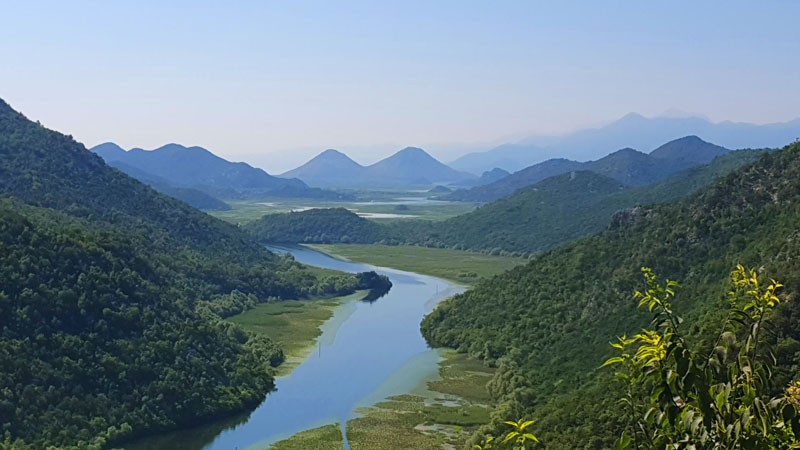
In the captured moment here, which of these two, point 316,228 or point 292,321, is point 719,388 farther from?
point 316,228

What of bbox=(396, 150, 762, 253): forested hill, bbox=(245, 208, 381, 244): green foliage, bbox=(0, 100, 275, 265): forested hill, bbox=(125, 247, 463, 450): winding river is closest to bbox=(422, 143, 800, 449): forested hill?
bbox=(125, 247, 463, 450): winding river

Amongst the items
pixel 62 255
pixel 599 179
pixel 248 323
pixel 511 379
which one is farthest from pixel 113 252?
pixel 599 179

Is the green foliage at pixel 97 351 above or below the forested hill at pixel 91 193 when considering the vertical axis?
below

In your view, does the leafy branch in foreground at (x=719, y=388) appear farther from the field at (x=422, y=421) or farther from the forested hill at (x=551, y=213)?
the forested hill at (x=551, y=213)

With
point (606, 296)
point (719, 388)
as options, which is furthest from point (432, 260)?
point (719, 388)

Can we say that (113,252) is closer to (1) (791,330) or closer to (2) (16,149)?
(2) (16,149)

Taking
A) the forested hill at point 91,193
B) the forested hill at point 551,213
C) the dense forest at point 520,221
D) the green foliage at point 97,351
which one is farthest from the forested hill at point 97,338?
the dense forest at point 520,221
